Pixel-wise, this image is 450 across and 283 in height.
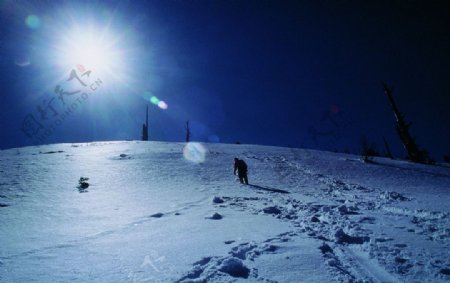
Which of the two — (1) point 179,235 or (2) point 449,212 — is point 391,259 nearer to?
(1) point 179,235

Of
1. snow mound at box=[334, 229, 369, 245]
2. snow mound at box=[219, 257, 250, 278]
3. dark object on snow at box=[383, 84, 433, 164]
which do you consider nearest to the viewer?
snow mound at box=[219, 257, 250, 278]

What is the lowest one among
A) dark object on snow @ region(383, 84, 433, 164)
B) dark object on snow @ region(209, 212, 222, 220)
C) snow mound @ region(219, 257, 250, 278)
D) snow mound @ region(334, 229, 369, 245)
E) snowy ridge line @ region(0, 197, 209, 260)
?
snowy ridge line @ region(0, 197, 209, 260)

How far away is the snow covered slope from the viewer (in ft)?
15.0

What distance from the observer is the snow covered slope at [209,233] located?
15.0 feet

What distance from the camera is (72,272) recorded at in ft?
15.6

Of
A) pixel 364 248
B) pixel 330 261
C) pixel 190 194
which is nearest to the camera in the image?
pixel 330 261

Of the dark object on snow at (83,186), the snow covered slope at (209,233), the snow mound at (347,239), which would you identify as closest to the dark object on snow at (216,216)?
the snow covered slope at (209,233)

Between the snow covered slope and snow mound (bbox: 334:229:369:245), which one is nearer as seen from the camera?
the snow covered slope

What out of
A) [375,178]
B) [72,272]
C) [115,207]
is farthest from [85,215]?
[375,178]

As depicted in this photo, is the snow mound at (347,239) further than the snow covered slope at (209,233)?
Yes

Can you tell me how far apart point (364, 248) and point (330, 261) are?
1124mm

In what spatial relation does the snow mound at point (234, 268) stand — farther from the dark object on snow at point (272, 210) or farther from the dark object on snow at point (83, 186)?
the dark object on snow at point (83, 186)

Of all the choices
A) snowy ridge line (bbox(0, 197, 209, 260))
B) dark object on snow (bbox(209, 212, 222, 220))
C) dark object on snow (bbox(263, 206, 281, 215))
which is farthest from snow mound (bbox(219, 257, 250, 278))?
dark object on snow (bbox(263, 206, 281, 215))

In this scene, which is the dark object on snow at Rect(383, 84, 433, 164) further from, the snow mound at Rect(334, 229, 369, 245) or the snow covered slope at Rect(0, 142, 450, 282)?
the snow mound at Rect(334, 229, 369, 245)
